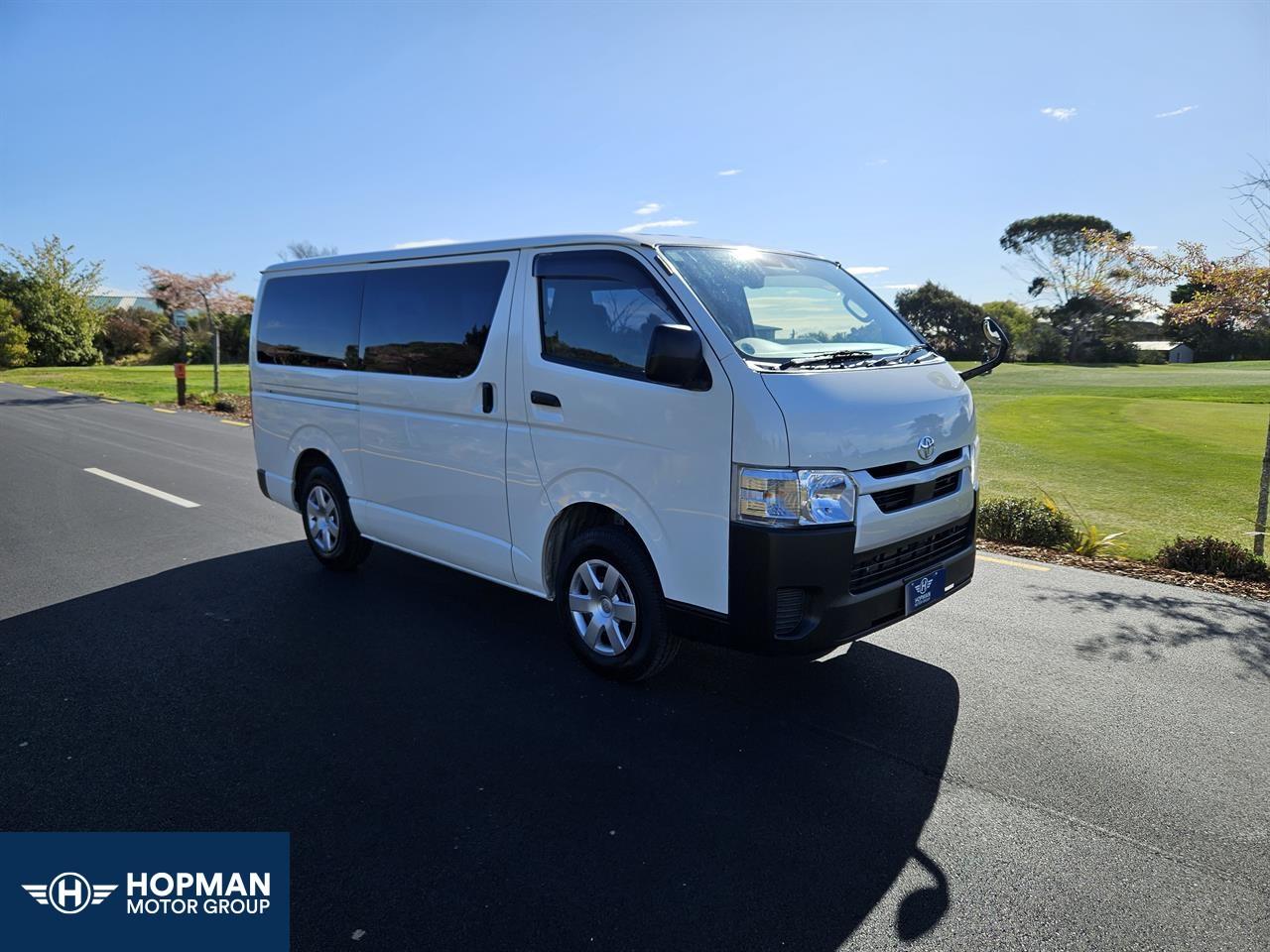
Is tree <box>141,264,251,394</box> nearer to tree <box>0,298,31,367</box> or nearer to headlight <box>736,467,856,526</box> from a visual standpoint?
tree <box>0,298,31,367</box>

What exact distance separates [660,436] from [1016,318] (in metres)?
40.1

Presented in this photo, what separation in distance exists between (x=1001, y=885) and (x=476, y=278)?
3.75 meters

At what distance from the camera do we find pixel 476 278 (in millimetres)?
4496

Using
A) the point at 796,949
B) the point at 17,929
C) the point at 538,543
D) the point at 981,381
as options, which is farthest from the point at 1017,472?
the point at 981,381

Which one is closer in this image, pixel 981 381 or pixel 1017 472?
pixel 1017 472

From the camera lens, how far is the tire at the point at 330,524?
574 cm

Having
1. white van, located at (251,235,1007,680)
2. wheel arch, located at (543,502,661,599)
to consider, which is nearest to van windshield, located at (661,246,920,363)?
white van, located at (251,235,1007,680)

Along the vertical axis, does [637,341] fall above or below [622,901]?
above

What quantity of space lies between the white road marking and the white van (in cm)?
419

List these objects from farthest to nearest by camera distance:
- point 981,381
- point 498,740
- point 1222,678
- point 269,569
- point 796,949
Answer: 1. point 981,381
2. point 269,569
3. point 1222,678
4. point 498,740
5. point 796,949

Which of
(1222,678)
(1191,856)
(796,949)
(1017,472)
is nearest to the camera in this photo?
(796,949)

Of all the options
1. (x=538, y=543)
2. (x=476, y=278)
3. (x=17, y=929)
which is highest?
(x=476, y=278)

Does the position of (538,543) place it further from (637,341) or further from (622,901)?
(622,901)

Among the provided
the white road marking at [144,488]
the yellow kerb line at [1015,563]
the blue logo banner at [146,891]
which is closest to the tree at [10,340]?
the white road marking at [144,488]
